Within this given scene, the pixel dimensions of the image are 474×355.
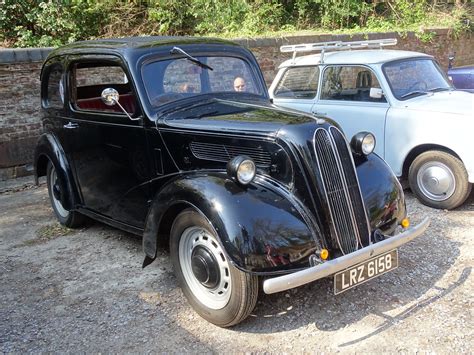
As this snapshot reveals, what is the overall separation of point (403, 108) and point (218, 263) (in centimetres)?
345

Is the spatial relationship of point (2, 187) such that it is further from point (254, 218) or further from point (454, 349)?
point (454, 349)

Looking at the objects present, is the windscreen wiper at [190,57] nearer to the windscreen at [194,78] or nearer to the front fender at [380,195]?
the windscreen at [194,78]

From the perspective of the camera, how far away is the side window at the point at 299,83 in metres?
6.62

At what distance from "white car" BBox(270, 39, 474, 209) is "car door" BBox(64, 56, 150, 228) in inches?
109

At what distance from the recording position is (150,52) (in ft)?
13.2

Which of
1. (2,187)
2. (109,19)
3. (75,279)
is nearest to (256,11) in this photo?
(109,19)

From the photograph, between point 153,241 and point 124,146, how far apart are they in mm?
1018

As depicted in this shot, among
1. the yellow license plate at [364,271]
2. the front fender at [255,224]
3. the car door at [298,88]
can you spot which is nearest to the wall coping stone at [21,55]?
the car door at [298,88]

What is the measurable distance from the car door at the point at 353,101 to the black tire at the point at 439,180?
1.65ft

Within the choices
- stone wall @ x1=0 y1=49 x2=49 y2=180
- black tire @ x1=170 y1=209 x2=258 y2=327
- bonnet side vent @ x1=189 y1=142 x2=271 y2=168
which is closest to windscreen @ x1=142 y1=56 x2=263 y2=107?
bonnet side vent @ x1=189 y1=142 x2=271 y2=168

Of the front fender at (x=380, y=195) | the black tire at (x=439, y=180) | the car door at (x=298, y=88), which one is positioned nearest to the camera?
the front fender at (x=380, y=195)

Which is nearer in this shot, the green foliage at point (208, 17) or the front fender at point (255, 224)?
the front fender at point (255, 224)

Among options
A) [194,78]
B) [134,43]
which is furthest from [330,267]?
[134,43]

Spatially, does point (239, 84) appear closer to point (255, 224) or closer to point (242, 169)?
point (242, 169)
